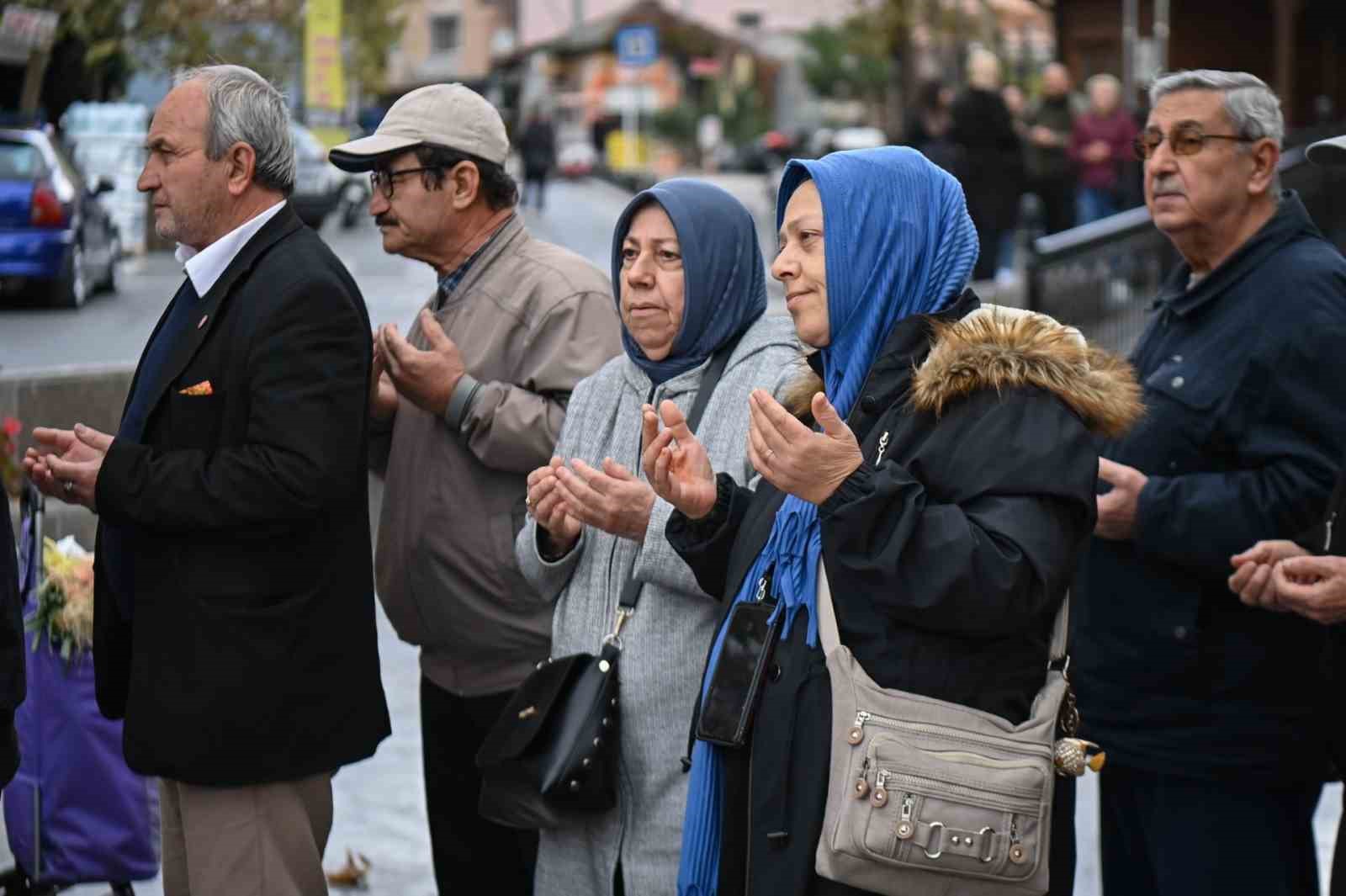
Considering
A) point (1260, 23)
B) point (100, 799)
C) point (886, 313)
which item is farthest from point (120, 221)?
point (886, 313)

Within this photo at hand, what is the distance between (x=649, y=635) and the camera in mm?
3703

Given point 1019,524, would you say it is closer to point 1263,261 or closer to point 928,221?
point 928,221

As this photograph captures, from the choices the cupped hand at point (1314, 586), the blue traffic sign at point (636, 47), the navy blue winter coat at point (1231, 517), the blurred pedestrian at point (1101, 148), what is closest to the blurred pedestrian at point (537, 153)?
the blue traffic sign at point (636, 47)

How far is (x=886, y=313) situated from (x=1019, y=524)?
0.45 m

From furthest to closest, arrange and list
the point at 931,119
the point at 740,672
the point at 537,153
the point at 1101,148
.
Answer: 1. the point at 537,153
2. the point at 1101,148
3. the point at 931,119
4. the point at 740,672

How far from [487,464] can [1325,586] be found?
5.88 feet

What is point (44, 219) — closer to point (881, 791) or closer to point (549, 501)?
point (549, 501)

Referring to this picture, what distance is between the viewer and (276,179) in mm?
3770

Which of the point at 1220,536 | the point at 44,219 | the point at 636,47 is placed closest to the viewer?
the point at 1220,536

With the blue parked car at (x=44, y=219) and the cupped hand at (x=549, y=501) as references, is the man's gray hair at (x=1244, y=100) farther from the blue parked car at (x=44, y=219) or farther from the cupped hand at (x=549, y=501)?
the blue parked car at (x=44, y=219)

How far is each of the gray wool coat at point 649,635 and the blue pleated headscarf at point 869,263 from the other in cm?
47

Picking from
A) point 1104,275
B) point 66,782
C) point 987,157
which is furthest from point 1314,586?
point 987,157

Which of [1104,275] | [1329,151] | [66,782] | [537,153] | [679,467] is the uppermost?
[1329,151]

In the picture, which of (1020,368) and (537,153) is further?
(537,153)
